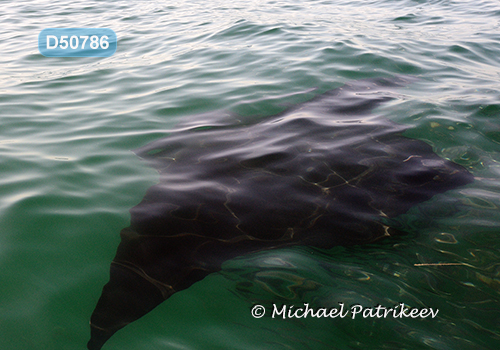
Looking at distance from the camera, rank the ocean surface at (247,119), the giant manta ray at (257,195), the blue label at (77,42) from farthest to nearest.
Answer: the blue label at (77,42)
the giant manta ray at (257,195)
the ocean surface at (247,119)

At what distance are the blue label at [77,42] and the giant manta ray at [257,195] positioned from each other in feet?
16.5

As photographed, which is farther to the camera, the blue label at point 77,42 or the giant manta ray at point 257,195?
the blue label at point 77,42

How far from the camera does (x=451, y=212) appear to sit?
10.9 ft

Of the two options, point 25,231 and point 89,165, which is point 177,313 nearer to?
point 25,231

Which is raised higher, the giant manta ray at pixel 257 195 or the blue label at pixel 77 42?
the blue label at pixel 77 42

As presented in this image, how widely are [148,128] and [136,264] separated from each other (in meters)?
2.66

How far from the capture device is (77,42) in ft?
29.7

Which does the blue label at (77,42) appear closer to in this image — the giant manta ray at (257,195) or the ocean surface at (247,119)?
the ocean surface at (247,119)

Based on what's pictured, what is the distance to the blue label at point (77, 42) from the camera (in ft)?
27.3

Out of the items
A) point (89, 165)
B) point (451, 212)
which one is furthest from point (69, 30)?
point (451, 212)

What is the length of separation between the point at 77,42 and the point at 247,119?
6203 mm

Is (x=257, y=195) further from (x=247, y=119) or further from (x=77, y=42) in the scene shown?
(x=77, y=42)

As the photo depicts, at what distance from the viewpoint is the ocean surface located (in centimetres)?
233

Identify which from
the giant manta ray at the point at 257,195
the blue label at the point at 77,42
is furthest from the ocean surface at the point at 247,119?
the blue label at the point at 77,42
